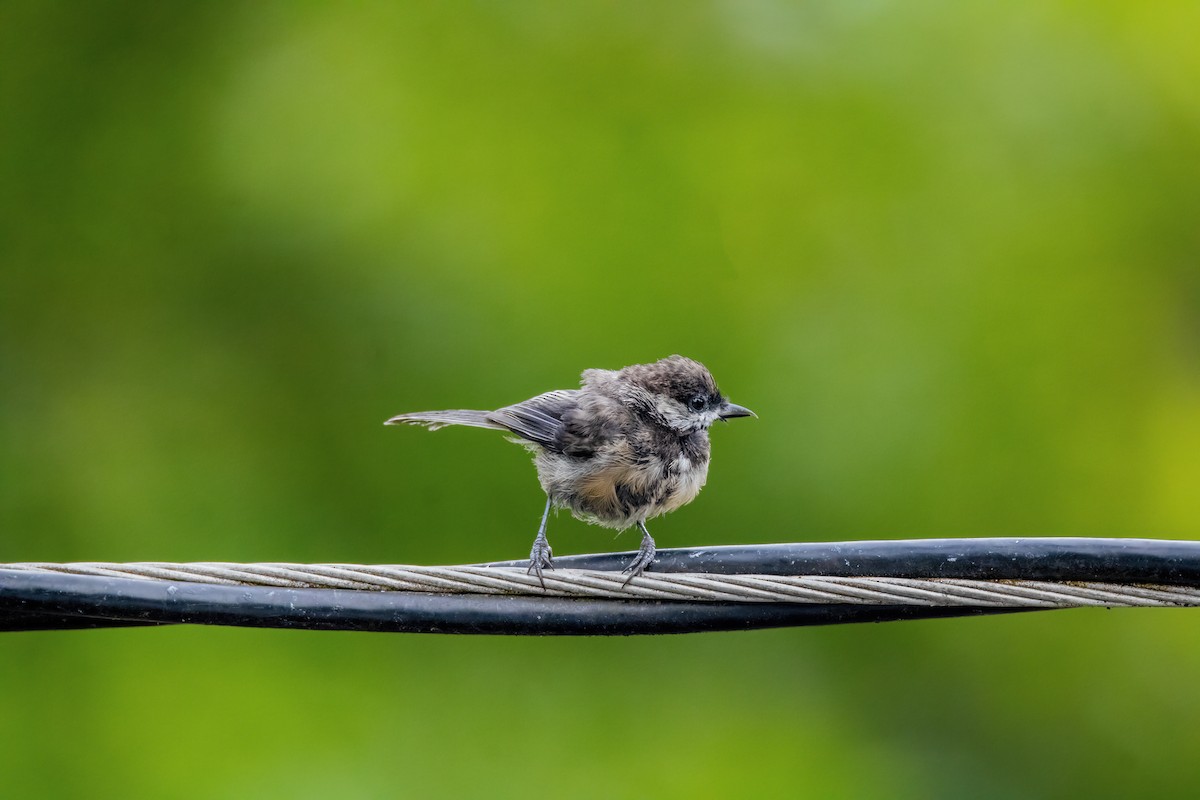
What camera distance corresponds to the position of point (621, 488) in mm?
4348

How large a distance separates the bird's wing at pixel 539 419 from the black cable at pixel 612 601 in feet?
5.69

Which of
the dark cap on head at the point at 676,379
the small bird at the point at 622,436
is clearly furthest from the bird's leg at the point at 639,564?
the dark cap on head at the point at 676,379

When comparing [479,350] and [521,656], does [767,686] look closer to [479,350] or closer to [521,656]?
[521,656]

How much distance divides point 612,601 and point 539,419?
183cm

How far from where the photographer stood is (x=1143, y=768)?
5.66 meters

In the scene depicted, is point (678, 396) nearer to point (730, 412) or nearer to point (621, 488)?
point (730, 412)

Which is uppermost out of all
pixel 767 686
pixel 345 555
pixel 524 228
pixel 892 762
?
pixel 524 228

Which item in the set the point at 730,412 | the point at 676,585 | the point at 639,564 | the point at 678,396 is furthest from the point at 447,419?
the point at 676,585

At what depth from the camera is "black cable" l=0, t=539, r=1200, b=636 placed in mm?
2588

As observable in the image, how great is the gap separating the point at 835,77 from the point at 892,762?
3986mm

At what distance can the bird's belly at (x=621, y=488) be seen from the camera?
4.33 metres

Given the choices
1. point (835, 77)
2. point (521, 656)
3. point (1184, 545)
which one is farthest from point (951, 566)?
point (835, 77)

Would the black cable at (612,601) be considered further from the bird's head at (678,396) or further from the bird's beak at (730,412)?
the bird's beak at (730,412)

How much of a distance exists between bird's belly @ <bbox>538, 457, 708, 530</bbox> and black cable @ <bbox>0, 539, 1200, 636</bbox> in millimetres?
1530
